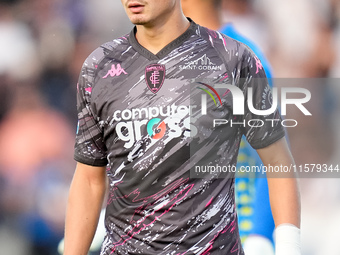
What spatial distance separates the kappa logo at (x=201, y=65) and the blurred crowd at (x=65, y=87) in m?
0.83

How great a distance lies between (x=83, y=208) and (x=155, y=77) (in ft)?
1.92

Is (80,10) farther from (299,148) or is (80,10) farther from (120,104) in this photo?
(299,148)

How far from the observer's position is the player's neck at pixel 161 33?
2.12 meters

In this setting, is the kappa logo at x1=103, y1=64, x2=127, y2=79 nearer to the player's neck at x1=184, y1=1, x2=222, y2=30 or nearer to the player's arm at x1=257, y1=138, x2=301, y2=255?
the player's arm at x1=257, y1=138, x2=301, y2=255

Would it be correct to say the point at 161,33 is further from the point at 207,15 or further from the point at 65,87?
the point at 65,87

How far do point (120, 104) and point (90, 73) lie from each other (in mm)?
182

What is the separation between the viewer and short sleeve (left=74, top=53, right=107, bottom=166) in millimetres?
2141

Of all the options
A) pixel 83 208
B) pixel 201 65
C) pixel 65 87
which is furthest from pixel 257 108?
pixel 65 87

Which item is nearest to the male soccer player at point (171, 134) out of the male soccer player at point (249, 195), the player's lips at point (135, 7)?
the player's lips at point (135, 7)

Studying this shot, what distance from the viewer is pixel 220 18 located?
2.87 m

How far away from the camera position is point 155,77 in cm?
208

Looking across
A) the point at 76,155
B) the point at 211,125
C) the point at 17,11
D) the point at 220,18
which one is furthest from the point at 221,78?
the point at 17,11

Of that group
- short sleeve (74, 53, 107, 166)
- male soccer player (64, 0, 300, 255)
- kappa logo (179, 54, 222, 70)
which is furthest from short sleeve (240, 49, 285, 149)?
short sleeve (74, 53, 107, 166)

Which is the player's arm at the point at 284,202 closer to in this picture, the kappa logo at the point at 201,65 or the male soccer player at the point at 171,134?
the male soccer player at the point at 171,134
